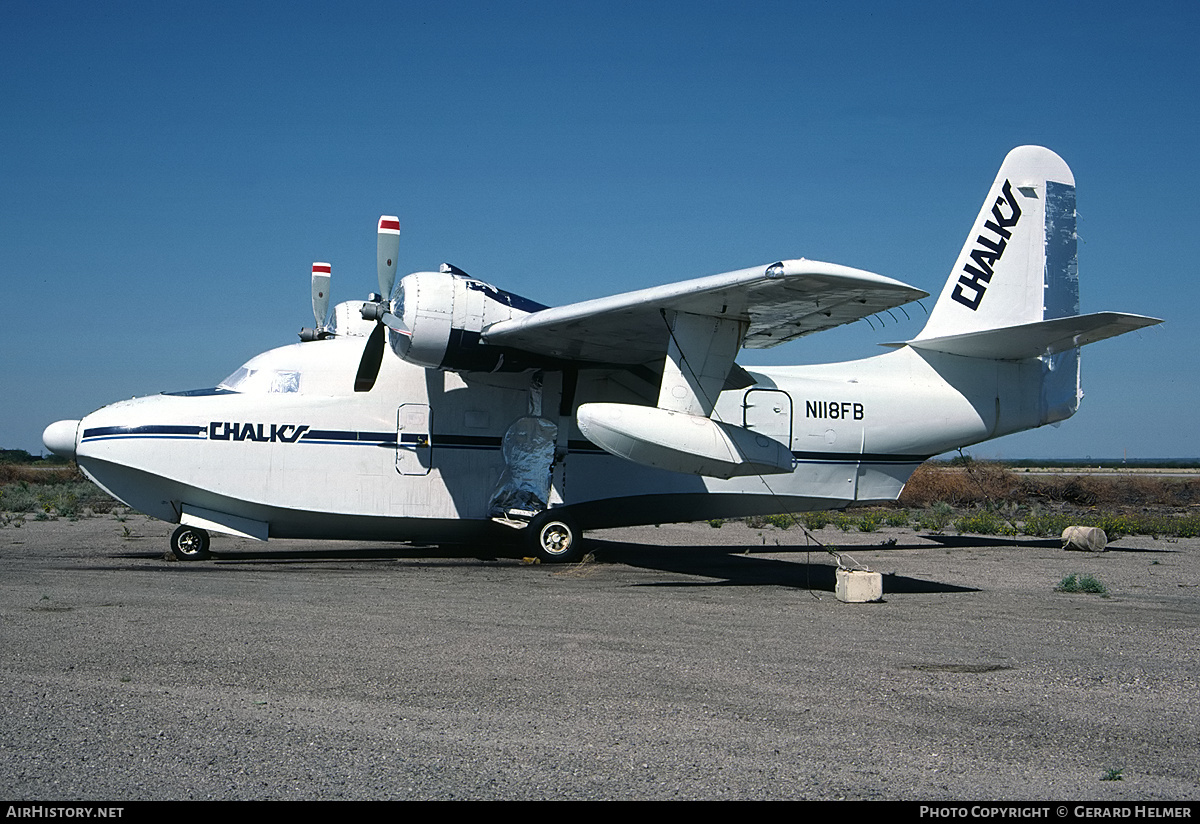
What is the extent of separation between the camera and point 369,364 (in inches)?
508

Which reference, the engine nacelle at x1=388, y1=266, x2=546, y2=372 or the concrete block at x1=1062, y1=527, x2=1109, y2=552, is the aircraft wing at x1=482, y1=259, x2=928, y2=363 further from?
the concrete block at x1=1062, y1=527, x2=1109, y2=552

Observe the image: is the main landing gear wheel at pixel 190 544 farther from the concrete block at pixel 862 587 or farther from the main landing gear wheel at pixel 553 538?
the concrete block at pixel 862 587

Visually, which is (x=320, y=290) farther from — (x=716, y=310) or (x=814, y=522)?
(x=814, y=522)

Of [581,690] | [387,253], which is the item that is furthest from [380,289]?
[581,690]

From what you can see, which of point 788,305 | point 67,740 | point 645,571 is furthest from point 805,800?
point 645,571

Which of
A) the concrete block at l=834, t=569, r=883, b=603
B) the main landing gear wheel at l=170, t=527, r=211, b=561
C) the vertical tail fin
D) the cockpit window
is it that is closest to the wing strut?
the concrete block at l=834, t=569, r=883, b=603

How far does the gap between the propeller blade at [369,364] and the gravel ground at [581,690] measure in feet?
11.4

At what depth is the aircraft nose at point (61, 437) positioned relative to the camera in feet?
39.2

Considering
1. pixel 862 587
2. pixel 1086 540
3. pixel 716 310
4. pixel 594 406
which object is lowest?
pixel 862 587

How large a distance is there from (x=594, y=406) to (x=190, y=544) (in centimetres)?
582

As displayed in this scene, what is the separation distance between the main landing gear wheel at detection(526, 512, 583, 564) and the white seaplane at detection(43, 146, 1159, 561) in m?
0.03

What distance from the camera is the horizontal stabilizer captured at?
10992mm

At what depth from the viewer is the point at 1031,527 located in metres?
19.2

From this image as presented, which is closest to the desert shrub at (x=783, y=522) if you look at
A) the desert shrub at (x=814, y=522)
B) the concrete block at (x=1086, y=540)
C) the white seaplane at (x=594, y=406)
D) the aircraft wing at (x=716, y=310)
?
the desert shrub at (x=814, y=522)
